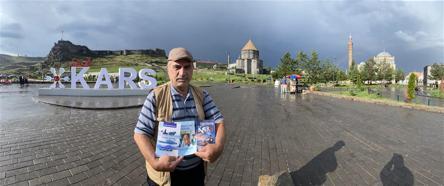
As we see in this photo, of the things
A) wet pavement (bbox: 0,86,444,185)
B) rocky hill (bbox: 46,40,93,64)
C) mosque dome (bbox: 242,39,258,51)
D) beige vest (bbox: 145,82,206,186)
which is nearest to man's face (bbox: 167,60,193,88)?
beige vest (bbox: 145,82,206,186)

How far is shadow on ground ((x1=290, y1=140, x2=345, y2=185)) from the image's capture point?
401 centimetres

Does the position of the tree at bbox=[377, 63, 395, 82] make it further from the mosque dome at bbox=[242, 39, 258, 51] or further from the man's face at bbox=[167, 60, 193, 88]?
the man's face at bbox=[167, 60, 193, 88]

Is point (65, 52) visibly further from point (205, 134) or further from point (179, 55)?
point (205, 134)

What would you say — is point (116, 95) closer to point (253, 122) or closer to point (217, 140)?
point (253, 122)

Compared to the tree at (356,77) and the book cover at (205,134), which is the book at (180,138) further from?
the tree at (356,77)

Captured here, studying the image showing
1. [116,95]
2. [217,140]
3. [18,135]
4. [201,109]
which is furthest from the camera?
[116,95]

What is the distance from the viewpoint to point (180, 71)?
189 cm

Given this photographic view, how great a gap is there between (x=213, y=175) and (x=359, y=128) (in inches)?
248

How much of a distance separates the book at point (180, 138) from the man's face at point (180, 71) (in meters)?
0.34

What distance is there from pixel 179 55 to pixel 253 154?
395 centimetres

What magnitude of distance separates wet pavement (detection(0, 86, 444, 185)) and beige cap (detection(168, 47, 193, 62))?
2.68 meters

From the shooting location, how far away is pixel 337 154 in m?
5.39

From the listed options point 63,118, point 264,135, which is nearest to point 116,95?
point 63,118

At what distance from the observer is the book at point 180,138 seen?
5.72ft
